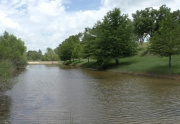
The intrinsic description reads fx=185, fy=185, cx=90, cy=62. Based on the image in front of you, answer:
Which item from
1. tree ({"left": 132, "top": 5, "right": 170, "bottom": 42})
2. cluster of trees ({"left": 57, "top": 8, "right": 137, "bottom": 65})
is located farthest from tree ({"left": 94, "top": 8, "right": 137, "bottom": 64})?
tree ({"left": 132, "top": 5, "right": 170, "bottom": 42})

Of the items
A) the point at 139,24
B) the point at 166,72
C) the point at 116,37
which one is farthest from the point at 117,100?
the point at 139,24

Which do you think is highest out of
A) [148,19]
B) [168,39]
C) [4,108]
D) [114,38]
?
[148,19]

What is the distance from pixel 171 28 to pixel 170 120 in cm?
2092

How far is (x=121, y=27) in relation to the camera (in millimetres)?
37531

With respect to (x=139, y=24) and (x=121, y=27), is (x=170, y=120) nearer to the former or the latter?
(x=121, y=27)

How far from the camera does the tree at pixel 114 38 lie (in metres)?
37.7

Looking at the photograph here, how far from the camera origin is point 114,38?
3716 centimetres

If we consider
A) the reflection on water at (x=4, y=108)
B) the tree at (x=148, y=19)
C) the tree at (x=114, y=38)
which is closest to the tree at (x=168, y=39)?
the tree at (x=114, y=38)

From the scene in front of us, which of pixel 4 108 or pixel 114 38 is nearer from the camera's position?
pixel 4 108

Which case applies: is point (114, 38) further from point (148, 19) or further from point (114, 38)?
point (148, 19)

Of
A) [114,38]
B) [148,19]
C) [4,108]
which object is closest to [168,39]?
[114,38]

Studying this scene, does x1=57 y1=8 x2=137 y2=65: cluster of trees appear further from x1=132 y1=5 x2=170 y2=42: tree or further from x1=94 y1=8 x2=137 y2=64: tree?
x1=132 y1=5 x2=170 y2=42: tree

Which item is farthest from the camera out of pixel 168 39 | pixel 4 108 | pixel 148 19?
pixel 148 19

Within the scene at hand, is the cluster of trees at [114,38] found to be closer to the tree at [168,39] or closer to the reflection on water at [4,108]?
the tree at [168,39]
